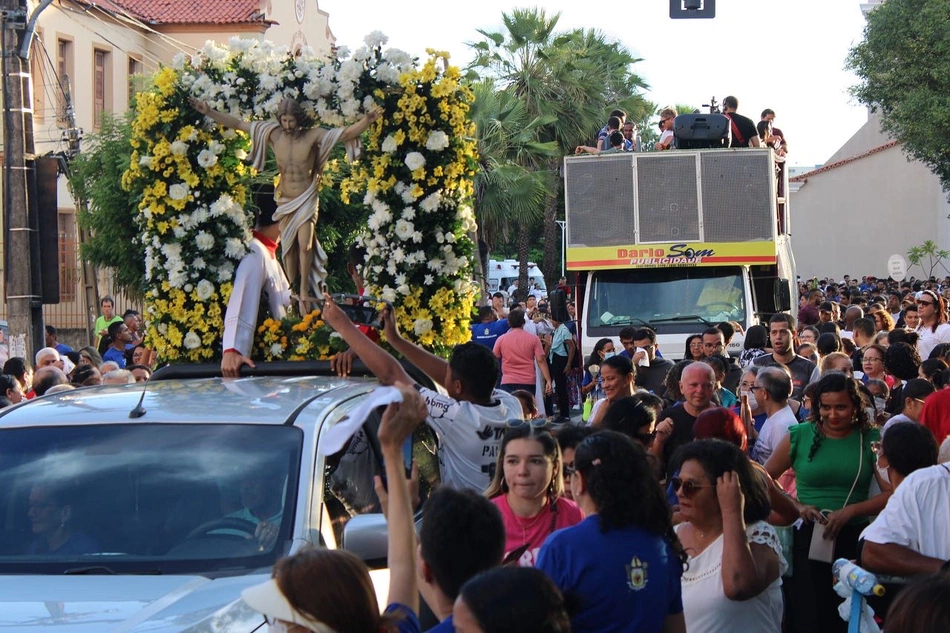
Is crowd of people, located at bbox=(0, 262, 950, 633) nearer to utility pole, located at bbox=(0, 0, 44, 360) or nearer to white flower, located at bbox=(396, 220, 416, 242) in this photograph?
white flower, located at bbox=(396, 220, 416, 242)

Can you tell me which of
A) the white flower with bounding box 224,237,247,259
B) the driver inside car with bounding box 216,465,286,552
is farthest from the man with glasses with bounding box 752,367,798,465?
the driver inside car with bounding box 216,465,286,552

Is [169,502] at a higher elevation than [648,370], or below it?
below

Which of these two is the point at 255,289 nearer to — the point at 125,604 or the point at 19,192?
the point at 125,604

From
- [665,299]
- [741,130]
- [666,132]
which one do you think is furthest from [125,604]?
[666,132]

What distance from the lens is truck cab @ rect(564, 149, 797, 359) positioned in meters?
16.4

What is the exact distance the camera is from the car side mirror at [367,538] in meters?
4.40

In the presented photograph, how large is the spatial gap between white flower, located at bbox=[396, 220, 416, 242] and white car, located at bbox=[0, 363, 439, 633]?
120 inches

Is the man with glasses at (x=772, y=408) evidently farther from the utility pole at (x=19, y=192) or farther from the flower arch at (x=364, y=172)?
the utility pole at (x=19, y=192)

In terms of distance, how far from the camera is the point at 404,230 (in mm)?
8461

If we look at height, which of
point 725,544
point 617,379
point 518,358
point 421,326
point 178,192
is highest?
point 178,192

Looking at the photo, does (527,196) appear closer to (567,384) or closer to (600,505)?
(567,384)

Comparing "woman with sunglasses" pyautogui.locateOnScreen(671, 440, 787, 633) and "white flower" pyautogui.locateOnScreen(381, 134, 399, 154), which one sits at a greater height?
"white flower" pyautogui.locateOnScreen(381, 134, 399, 154)

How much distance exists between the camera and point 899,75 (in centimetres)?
3775

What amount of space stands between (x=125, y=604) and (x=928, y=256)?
167ft
